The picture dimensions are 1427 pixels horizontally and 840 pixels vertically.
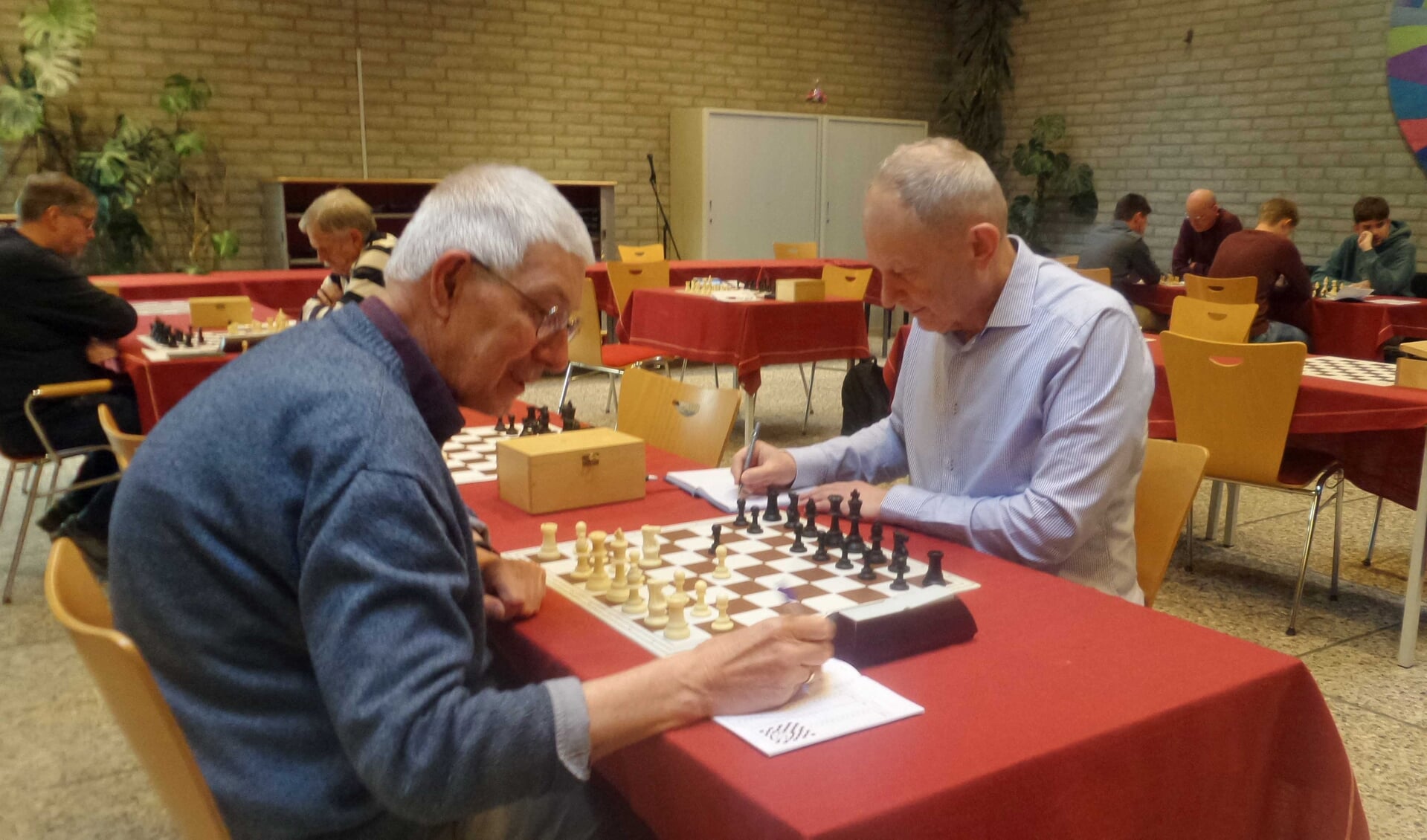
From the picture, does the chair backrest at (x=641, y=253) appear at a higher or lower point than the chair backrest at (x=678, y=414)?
higher

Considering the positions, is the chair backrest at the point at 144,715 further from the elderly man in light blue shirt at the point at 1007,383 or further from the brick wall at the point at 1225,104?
the brick wall at the point at 1225,104

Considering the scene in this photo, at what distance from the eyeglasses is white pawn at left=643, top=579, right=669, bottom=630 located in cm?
38

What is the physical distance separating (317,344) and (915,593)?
86cm

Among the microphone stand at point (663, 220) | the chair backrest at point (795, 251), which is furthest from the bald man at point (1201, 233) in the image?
the microphone stand at point (663, 220)

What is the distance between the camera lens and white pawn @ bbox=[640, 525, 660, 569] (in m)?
1.61

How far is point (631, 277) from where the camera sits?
679cm

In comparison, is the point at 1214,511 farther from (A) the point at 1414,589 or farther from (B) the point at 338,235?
(B) the point at 338,235

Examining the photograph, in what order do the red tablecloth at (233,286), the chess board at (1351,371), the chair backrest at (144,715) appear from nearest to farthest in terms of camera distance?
the chair backrest at (144,715) < the chess board at (1351,371) < the red tablecloth at (233,286)

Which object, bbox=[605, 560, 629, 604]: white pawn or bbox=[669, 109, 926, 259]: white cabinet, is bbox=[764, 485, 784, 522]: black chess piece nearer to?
bbox=[605, 560, 629, 604]: white pawn

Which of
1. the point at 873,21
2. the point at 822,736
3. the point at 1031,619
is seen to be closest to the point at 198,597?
the point at 822,736

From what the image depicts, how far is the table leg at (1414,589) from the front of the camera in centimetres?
304

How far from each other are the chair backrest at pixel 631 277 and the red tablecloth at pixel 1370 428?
405 cm

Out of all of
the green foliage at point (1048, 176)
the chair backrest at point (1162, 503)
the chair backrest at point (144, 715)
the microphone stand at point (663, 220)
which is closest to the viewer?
the chair backrest at point (144, 715)

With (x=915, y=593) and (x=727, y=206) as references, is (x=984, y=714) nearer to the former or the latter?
(x=915, y=593)
